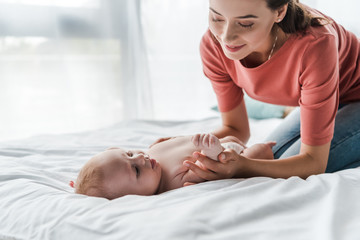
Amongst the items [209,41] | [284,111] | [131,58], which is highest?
[209,41]

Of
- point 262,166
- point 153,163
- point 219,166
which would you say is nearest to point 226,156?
point 219,166

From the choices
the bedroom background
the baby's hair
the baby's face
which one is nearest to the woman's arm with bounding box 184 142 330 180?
the baby's face

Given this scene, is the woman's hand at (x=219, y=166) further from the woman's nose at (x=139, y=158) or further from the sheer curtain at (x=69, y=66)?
the sheer curtain at (x=69, y=66)

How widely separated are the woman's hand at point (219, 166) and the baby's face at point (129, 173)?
14cm

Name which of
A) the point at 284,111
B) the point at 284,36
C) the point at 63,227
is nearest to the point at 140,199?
the point at 63,227

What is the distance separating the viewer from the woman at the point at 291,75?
1.08m

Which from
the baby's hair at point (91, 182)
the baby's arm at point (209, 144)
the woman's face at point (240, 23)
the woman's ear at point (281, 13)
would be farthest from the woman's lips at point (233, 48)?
the baby's hair at point (91, 182)

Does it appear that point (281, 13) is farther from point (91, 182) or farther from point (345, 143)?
point (91, 182)

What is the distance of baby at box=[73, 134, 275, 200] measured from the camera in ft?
3.32

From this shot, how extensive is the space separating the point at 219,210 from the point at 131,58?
2367 millimetres

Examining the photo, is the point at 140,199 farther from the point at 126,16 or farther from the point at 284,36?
the point at 126,16

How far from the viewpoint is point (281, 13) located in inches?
45.3

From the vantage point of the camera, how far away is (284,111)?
2.42m

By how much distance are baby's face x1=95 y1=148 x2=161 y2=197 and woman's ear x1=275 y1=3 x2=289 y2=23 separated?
0.63 metres
